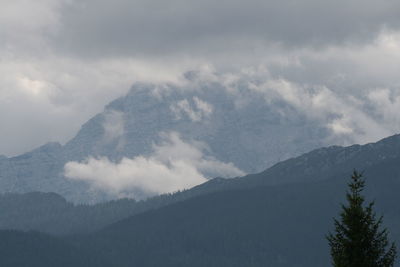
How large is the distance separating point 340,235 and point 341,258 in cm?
170

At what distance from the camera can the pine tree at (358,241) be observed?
6312 cm

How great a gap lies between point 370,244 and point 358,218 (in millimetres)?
1842

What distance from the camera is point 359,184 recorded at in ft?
217

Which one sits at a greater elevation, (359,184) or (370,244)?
(359,184)

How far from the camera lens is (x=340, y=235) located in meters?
64.1

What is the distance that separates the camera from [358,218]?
2549 inches

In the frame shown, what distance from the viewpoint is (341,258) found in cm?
6306

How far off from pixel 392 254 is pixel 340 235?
11.7ft

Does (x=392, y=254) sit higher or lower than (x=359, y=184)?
lower

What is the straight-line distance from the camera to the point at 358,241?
64125 mm

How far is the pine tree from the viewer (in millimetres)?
63125

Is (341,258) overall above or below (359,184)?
below

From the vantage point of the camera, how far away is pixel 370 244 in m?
64.1

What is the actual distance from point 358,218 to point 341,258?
3.17m
